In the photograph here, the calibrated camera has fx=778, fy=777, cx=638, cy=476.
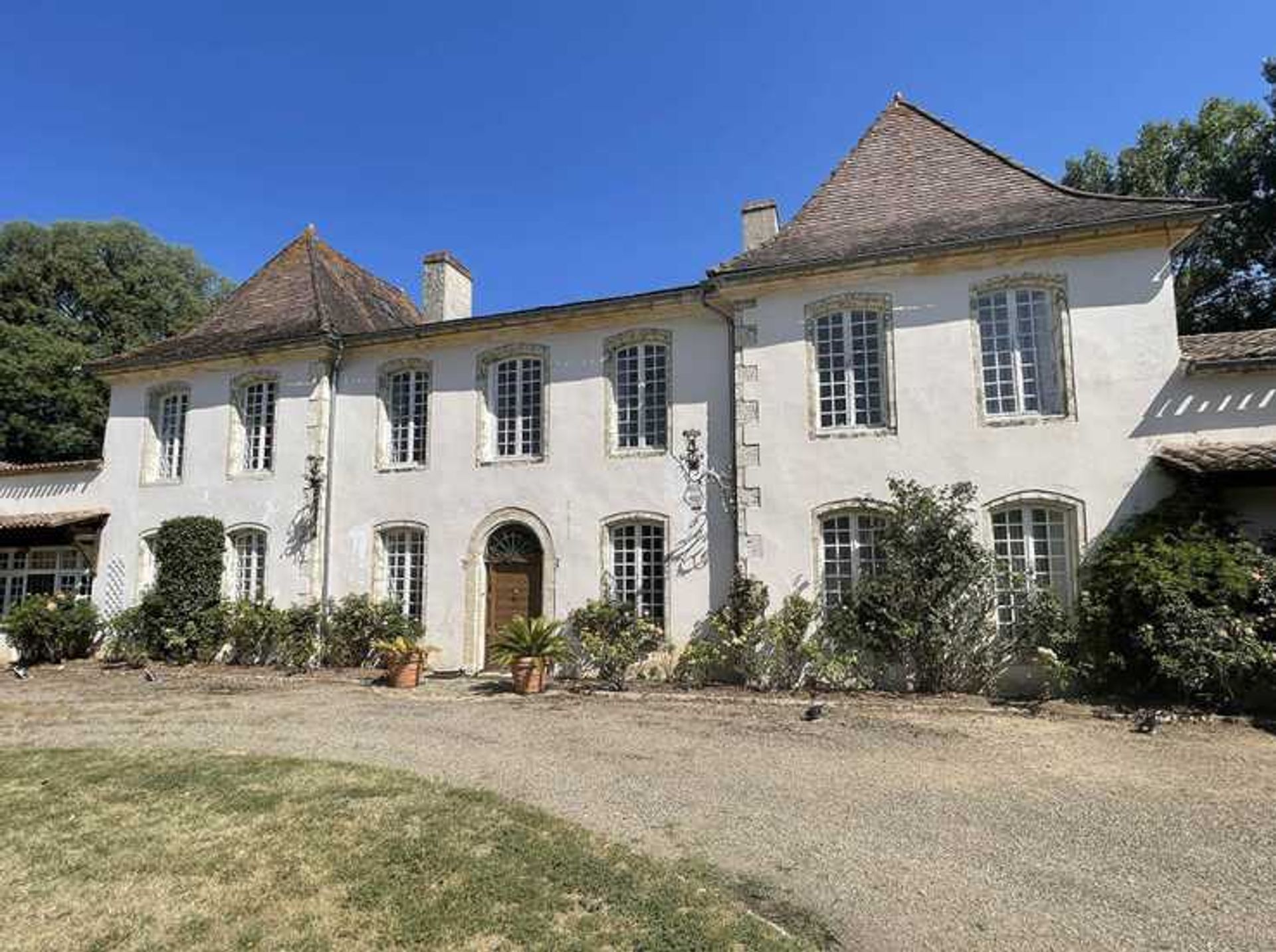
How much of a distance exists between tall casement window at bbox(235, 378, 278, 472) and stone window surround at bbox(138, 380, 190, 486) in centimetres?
126

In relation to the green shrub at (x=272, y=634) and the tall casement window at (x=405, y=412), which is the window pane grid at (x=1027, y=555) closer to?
the tall casement window at (x=405, y=412)

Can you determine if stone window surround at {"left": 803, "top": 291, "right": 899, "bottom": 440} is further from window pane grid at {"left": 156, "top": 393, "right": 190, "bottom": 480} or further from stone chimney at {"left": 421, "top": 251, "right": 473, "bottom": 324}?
window pane grid at {"left": 156, "top": 393, "right": 190, "bottom": 480}

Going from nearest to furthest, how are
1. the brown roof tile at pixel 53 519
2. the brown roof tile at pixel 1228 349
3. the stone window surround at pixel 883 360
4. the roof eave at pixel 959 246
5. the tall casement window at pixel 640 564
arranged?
the brown roof tile at pixel 1228 349 < the roof eave at pixel 959 246 < the stone window surround at pixel 883 360 < the tall casement window at pixel 640 564 < the brown roof tile at pixel 53 519

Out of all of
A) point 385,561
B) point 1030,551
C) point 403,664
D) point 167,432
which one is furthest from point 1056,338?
point 167,432

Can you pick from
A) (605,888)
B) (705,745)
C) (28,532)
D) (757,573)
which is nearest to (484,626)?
(757,573)

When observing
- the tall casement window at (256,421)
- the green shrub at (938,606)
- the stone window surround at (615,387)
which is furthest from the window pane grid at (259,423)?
the green shrub at (938,606)

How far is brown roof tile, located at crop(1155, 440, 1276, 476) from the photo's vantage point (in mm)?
8406

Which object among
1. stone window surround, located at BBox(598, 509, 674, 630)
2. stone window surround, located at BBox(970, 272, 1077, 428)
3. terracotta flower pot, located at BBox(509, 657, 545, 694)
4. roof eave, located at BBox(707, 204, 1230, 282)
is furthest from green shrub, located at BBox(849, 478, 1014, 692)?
terracotta flower pot, located at BBox(509, 657, 545, 694)

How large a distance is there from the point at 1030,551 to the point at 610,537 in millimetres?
5709

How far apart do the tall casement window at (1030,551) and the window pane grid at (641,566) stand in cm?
450

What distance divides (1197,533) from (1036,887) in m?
6.21

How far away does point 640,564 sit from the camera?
1155cm

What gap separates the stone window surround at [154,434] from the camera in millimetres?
14773

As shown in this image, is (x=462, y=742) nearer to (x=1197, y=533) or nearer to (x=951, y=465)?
(x=951, y=465)
